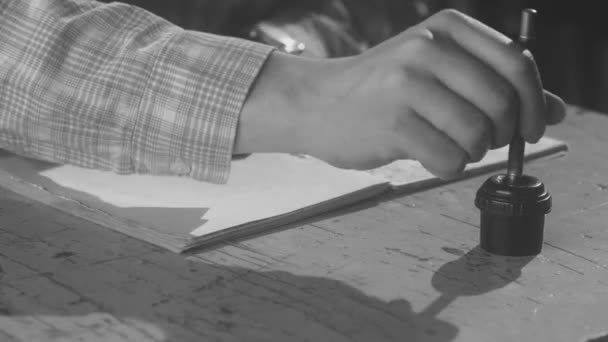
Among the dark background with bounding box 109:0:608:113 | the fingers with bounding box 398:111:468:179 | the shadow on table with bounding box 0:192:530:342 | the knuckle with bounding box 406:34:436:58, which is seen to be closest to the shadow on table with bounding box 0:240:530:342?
the shadow on table with bounding box 0:192:530:342

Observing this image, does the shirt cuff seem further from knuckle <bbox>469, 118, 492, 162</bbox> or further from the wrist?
knuckle <bbox>469, 118, 492, 162</bbox>

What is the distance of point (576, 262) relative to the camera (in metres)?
0.81

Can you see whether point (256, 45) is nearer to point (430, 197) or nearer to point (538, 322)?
point (430, 197)

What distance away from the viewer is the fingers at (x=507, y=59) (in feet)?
2.46

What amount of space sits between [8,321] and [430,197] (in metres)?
0.53

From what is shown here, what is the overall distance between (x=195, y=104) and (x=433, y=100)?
32 cm

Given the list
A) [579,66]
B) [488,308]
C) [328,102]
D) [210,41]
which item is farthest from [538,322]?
[579,66]

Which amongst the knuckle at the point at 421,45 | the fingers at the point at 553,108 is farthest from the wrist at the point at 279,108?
the fingers at the point at 553,108

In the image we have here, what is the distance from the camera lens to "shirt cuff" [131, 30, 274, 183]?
36.9 inches

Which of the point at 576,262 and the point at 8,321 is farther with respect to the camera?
the point at 576,262

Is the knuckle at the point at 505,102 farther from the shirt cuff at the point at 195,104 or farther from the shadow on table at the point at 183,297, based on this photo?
the shirt cuff at the point at 195,104

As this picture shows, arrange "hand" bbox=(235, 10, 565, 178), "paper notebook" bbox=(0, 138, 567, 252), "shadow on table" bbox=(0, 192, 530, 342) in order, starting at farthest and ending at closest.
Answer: "paper notebook" bbox=(0, 138, 567, 252)
"hand" bbox=(235, 10, 565, 178)
"shadow on table" bbox=(0, 192, 530, 342)

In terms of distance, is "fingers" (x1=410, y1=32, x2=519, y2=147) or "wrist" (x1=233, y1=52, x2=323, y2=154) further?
"wrist" (x1=233, y1=52, x2=323, y2=154)

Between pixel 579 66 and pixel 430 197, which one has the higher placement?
pixel 430 197
